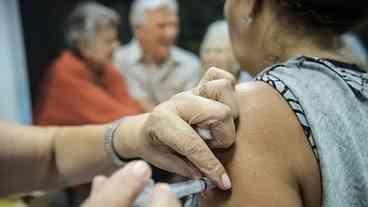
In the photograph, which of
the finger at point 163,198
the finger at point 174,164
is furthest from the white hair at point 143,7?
the finger at point 163,198

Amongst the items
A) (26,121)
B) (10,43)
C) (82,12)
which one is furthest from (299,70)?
(10,43)

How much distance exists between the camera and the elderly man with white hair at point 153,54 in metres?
2.52

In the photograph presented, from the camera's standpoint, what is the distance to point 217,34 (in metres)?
2.46

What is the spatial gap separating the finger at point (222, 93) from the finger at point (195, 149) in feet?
0.21

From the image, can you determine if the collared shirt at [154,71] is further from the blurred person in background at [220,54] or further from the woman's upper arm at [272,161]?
the woman's upper arm at [272,161]

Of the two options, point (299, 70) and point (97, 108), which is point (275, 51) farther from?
point (97, 108)

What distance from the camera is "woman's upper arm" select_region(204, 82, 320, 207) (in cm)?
86

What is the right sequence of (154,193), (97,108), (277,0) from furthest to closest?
(97,108) → (277,0) → (154,193)

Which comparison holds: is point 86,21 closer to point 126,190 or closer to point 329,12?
point 329,12

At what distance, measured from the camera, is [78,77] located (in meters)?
2.58

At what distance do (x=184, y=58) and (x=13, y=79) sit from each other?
1.45m

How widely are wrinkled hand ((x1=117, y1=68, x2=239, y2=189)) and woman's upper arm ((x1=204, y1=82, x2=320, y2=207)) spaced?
Answer: 26 mm

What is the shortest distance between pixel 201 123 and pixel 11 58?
10.00 feet

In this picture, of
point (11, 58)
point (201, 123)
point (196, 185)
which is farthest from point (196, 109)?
point (11, 58)
